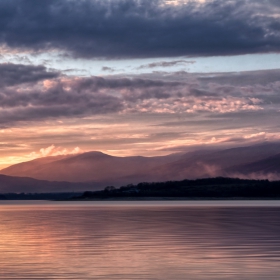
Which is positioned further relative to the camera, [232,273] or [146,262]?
[146,262]

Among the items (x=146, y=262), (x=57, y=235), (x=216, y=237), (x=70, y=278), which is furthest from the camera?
(x=57, y=235)

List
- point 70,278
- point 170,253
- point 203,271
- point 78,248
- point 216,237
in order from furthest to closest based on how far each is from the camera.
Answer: point 216,237 < point 78,248 < point 170,253 < point 203,271 < point 70,278

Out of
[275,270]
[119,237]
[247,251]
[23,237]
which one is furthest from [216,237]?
[275,270]

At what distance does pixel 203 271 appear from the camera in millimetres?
30000

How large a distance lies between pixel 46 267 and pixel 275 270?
10.9 metres

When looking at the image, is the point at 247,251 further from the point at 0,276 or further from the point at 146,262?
the point at 0,276

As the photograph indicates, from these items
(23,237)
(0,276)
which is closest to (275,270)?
(0,276)

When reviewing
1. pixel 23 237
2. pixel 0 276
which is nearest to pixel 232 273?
pixel 0 276

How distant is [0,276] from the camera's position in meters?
29.0

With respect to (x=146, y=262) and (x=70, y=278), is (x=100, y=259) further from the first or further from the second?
(x=70, y=278)

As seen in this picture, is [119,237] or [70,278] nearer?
[70,278]

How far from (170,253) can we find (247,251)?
4613 millimetres

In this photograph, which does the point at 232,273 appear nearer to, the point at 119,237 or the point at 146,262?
the point at 146,262

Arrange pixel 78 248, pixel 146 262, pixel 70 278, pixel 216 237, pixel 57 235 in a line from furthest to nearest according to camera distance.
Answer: pixel 57 235 < pixel 216 237 < pixel 78 248 < pixel 146 262 < pixel 70 278
